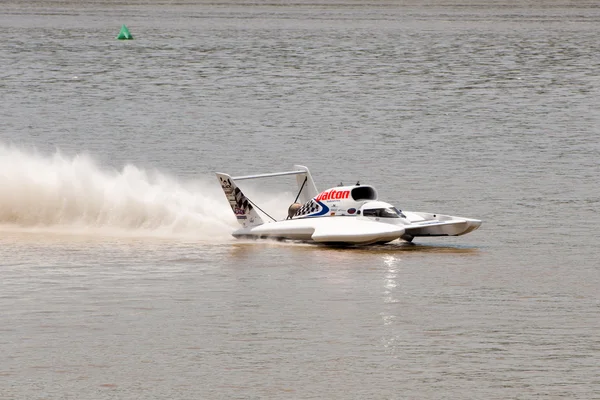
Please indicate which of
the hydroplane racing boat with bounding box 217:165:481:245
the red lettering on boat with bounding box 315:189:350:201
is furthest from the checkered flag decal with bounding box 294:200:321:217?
the red lettering on boat with bounding box 315:189:350:201

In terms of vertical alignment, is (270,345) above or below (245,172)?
below

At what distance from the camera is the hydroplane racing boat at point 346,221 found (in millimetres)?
33125

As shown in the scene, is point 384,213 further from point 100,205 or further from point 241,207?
point 100,205

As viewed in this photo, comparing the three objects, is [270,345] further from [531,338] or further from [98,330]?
[531,338]

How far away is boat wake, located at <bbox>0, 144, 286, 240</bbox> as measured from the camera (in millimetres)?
36688

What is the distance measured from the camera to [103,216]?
→ 37344 mm

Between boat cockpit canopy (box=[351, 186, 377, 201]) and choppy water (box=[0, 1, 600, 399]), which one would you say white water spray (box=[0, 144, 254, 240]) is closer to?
choppy water (box=[0, 1, 600, 399])

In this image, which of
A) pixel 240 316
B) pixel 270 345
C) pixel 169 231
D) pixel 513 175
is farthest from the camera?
pixel 513 175

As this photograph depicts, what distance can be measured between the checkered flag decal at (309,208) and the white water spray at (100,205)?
7.87ft

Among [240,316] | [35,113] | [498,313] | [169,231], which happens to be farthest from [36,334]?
[35,113]

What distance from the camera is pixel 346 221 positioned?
33.7m

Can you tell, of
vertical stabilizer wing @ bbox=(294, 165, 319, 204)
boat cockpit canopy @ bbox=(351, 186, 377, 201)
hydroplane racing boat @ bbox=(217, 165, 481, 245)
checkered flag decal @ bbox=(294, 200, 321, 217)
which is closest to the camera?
hydroplane racing boat @ bbox=(217, 165, 481, 245)

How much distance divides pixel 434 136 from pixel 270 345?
35172 mm

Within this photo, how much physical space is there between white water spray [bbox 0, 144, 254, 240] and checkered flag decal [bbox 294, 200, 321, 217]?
7.87 feet
